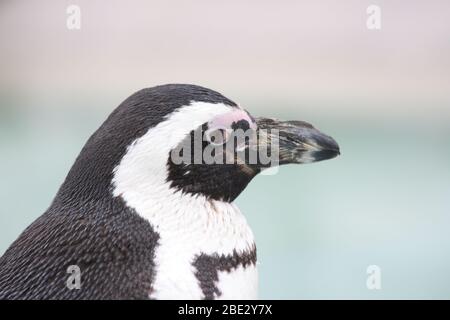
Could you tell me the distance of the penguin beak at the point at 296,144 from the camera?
0.69m

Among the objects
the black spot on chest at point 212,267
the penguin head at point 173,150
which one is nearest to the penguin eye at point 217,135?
the penguin head at point 173,150

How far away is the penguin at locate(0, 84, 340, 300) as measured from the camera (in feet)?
1.95

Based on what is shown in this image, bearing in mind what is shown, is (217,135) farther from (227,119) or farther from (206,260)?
(206,260)

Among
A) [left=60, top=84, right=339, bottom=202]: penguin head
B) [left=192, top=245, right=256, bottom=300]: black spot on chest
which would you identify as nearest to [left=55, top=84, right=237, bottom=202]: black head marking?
[left=60, top=84, right=339, bottom=202]: penguin head

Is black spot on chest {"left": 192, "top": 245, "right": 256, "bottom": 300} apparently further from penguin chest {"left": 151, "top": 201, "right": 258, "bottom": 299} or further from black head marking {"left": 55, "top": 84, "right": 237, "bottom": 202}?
black head marking {"left": 55, "top": 84, "right": 237, "bottom": 202}

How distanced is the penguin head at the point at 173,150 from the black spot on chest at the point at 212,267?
66 mm

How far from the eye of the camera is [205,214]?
650 millimetres

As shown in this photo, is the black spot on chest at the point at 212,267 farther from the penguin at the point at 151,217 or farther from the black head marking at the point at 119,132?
the black head marking at the point at 119,132

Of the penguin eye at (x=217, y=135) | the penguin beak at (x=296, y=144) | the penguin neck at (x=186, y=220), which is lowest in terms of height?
the penguin neck at (x=186, y=220)

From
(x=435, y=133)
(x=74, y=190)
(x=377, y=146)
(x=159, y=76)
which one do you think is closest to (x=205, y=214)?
(x=74, y=190)

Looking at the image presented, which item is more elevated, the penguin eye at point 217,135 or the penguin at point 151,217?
the penguin eye at point 217,135

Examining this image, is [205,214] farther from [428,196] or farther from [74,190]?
[428,196]

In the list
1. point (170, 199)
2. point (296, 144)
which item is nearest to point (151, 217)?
point (170, 199)

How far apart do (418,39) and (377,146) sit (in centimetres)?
33
